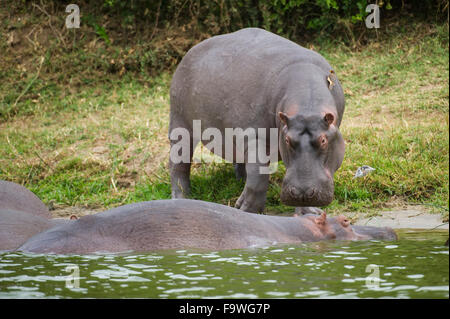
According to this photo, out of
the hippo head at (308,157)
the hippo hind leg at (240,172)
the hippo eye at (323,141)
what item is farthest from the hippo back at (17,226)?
the hippo hind leg at (240,172)

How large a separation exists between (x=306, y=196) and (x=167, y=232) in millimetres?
1139

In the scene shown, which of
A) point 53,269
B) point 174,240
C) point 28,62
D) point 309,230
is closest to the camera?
point 53,269

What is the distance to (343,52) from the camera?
11859 mm

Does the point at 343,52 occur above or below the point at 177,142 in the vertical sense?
above

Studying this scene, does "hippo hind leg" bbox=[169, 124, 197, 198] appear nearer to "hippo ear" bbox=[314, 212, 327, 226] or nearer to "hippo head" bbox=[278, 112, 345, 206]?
"hippo head" bbox=[278, 112, 345, 206]

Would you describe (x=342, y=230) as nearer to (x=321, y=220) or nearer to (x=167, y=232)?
(x=321, y=220)

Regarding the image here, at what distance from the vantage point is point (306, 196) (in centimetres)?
587

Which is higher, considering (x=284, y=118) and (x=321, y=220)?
(x=284, y=118)

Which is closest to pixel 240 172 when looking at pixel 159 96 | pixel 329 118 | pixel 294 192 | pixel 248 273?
pixel 294 192

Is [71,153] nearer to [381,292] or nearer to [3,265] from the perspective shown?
[3,265]
